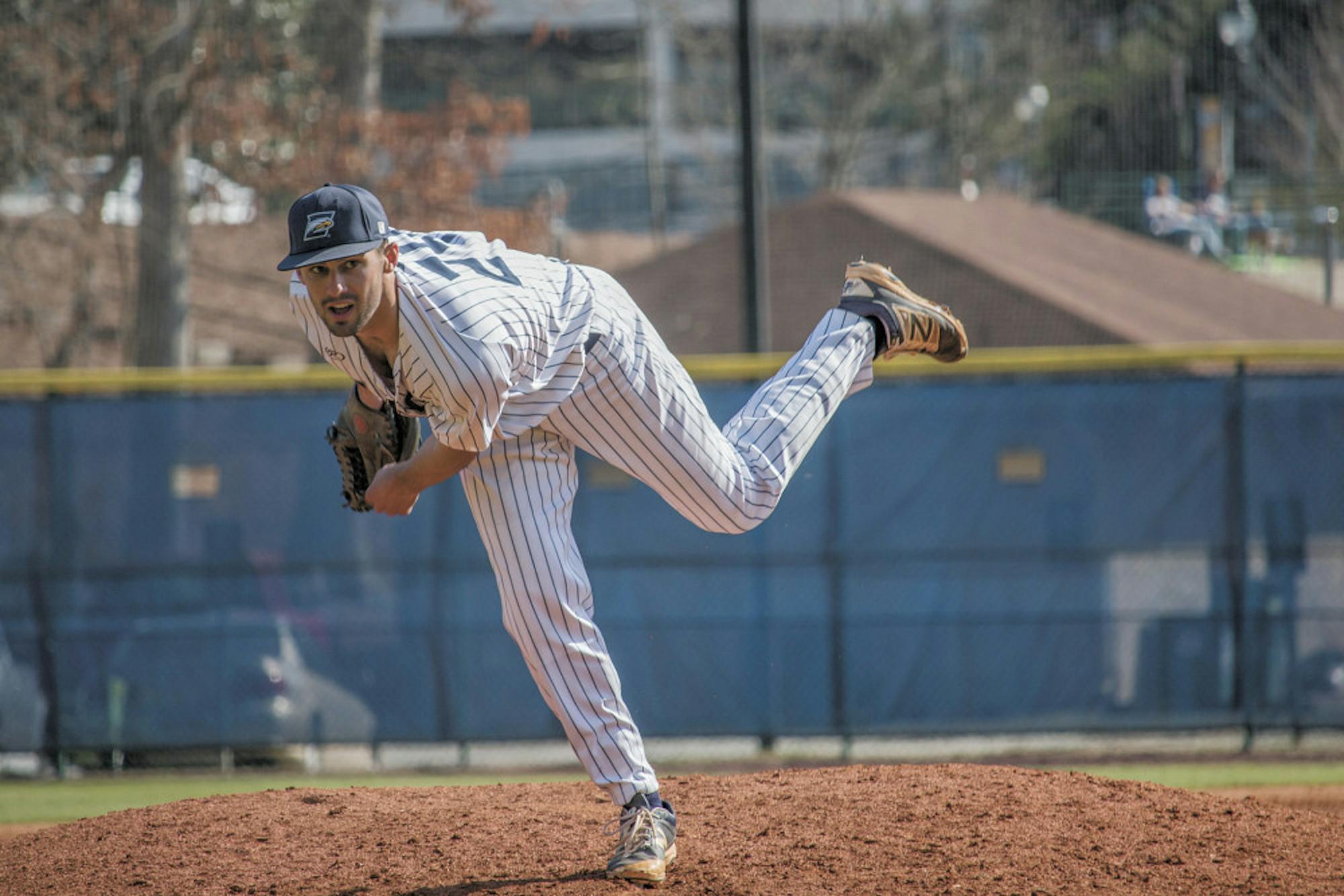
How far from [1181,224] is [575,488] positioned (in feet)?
→ 29.3

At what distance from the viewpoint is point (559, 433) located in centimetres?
358

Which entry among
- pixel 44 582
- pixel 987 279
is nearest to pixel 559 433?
pixel 44 582

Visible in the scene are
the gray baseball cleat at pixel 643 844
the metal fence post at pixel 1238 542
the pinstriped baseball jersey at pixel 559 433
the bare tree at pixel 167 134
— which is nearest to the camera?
the pinstriped baseball jersey at pixel 559 433

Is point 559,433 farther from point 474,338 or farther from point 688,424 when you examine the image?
point 474,338

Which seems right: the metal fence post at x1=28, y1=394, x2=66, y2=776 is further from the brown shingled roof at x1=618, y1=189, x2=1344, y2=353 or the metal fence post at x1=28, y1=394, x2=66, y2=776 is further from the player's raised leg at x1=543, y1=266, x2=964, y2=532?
the brown shingled roof at x1=618, y1=189, x2=1344, y2=353

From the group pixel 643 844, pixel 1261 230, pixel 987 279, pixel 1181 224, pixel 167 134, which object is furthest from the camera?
pixel 987 279

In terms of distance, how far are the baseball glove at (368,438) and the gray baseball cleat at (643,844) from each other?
3.38 feet

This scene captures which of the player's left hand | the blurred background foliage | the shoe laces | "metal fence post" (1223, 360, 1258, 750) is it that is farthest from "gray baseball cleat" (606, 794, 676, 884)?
the blurred background foliage

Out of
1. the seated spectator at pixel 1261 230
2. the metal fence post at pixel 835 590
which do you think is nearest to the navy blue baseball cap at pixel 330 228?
the metal fence post at pixel 835 590

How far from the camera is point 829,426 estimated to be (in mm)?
7855

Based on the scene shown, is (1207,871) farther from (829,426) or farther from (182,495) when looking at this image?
(182,495)

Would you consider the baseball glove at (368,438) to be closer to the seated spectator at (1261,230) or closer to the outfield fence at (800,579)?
the outfield fence at (800,579)

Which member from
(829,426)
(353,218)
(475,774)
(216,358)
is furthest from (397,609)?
(216,358)

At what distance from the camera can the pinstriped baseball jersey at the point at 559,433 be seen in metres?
3.26
